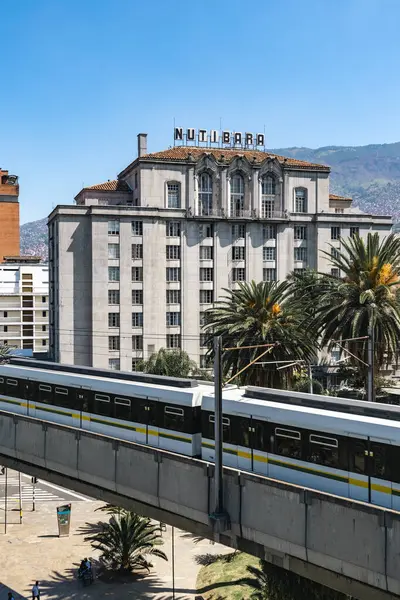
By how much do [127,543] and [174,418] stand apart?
20170 millimetres

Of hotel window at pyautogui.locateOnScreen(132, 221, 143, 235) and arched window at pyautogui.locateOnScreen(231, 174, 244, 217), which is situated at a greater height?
arched window at pyautogui.locateOnScreen(231, 174, 244, 217)

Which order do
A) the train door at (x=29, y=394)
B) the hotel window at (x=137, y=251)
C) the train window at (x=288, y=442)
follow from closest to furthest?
the train window at (x=288, y=442)
the train door at (x=29, y=394)
the hotel window at (x=137, y=251)

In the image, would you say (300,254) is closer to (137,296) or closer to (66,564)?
(137,296)

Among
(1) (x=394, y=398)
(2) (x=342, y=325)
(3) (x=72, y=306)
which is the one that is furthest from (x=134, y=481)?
(3) (x=72, y=306)

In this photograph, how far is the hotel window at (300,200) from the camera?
92.4m

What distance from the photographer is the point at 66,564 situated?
45438 mm

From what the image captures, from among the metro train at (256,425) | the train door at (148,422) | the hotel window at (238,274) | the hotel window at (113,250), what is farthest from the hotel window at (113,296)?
the train door at (148,422)

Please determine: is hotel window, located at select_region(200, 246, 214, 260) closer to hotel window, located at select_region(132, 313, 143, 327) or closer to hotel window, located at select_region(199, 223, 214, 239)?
hotel window, located at select_region(199, 223, 214, 239)

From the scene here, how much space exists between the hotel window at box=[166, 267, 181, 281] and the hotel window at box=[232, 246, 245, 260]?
24.7ft

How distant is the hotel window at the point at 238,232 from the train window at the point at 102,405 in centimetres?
6077

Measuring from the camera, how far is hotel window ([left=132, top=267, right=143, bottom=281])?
85.4 m

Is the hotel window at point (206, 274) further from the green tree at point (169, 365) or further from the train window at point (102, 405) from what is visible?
the train window at point (102, 405)

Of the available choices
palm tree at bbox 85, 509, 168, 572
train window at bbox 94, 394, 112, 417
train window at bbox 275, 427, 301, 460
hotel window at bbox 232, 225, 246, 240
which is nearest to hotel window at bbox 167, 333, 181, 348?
hotel window at bbox 232, 225, 246, 240

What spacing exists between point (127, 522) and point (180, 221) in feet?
162
